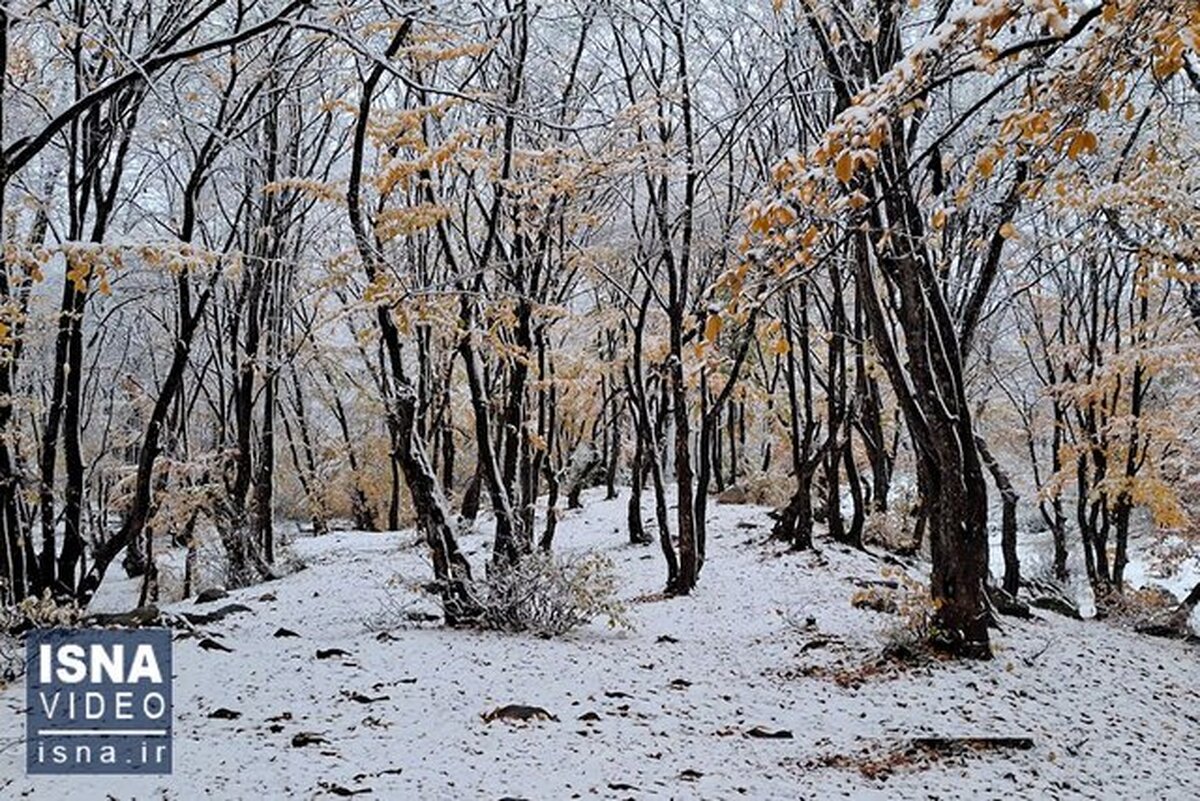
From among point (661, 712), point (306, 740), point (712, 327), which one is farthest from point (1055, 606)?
point (712, 327)

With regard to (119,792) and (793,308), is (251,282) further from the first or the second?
(119,792)

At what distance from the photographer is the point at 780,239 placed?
2941mm

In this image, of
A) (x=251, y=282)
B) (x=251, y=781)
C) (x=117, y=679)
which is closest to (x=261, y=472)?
(x=251, y=282)

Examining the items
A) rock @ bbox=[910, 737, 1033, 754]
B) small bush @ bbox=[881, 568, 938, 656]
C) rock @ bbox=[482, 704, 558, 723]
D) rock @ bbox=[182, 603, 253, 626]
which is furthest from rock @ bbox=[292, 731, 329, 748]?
small bush @ bbox=[881, 568, 938, 656]

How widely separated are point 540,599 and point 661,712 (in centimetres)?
205

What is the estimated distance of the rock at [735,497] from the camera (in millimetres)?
16969

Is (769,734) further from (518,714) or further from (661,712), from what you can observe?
(518,714)

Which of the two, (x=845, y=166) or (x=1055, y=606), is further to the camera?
(x=1055, y=606)

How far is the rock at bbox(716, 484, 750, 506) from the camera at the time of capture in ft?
55.7

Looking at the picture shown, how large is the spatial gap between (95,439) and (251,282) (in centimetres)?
896

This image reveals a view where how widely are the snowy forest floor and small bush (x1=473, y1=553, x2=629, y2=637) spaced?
0.61 feet

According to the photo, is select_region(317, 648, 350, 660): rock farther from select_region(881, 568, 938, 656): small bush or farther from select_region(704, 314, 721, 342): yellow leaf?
select_region(704, 314, 721, 342): yellow leaf

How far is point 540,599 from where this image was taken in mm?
6754

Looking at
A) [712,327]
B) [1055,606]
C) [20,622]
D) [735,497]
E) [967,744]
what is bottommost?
[1055,606]
